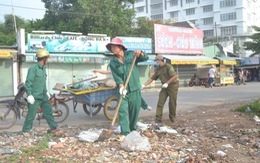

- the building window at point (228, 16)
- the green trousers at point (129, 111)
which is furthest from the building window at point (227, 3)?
the green trousers at point (129, 111)

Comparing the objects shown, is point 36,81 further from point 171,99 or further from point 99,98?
point 171,99

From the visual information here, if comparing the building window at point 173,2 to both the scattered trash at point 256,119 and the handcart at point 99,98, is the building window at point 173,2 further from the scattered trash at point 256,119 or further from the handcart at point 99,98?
the scattered trash at point 256,119

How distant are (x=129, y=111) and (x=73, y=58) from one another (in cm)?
1530

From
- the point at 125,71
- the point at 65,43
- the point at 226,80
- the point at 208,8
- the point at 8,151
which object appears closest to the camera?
the point at 8,151

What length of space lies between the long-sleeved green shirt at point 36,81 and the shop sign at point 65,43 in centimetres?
1376

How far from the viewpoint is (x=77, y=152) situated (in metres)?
4.11

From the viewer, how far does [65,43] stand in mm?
19859

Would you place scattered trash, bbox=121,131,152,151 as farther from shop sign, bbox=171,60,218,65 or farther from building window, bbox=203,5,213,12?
building window, bbox=203,5,213,12

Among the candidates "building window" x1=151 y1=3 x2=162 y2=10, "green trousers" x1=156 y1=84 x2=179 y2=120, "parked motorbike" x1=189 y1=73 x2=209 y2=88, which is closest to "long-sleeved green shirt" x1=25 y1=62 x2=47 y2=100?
"green trousers" x1=156 y1=84 x2=179 y2=120

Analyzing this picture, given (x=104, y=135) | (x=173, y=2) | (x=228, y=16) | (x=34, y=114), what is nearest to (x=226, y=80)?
(x=34, y=114)

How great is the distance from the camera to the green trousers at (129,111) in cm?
471

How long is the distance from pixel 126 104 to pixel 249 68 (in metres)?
37.2

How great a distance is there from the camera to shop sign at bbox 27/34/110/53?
1891 centimetres

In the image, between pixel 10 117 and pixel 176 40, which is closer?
pixel 10 117
